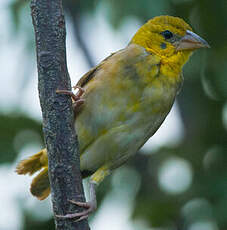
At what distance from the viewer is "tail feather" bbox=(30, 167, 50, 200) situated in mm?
4316

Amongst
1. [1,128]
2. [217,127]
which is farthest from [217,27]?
[1,128]

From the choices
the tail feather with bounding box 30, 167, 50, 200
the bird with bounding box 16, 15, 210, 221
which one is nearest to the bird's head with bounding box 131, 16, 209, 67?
the bird with bounding box 16, 15, 210, 221

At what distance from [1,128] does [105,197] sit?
968mm

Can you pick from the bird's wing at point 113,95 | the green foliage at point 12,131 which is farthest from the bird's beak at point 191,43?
the green foliage at point 12,131

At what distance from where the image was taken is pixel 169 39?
414cm

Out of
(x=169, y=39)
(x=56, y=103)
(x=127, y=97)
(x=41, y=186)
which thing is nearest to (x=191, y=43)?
(x=169, y=39)

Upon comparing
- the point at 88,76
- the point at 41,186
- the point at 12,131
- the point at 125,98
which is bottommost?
the point at 41,186

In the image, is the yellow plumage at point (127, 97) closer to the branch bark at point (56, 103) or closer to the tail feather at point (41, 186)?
the tail feather at point (41, 186)

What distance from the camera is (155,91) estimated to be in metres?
3.82

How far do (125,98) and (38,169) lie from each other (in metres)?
0.92

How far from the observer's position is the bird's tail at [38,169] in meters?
4.14

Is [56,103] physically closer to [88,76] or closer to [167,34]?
[88,76]

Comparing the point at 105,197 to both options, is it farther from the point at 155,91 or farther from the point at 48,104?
the point at 48,104

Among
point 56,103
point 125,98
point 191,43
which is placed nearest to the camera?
point 56,103
